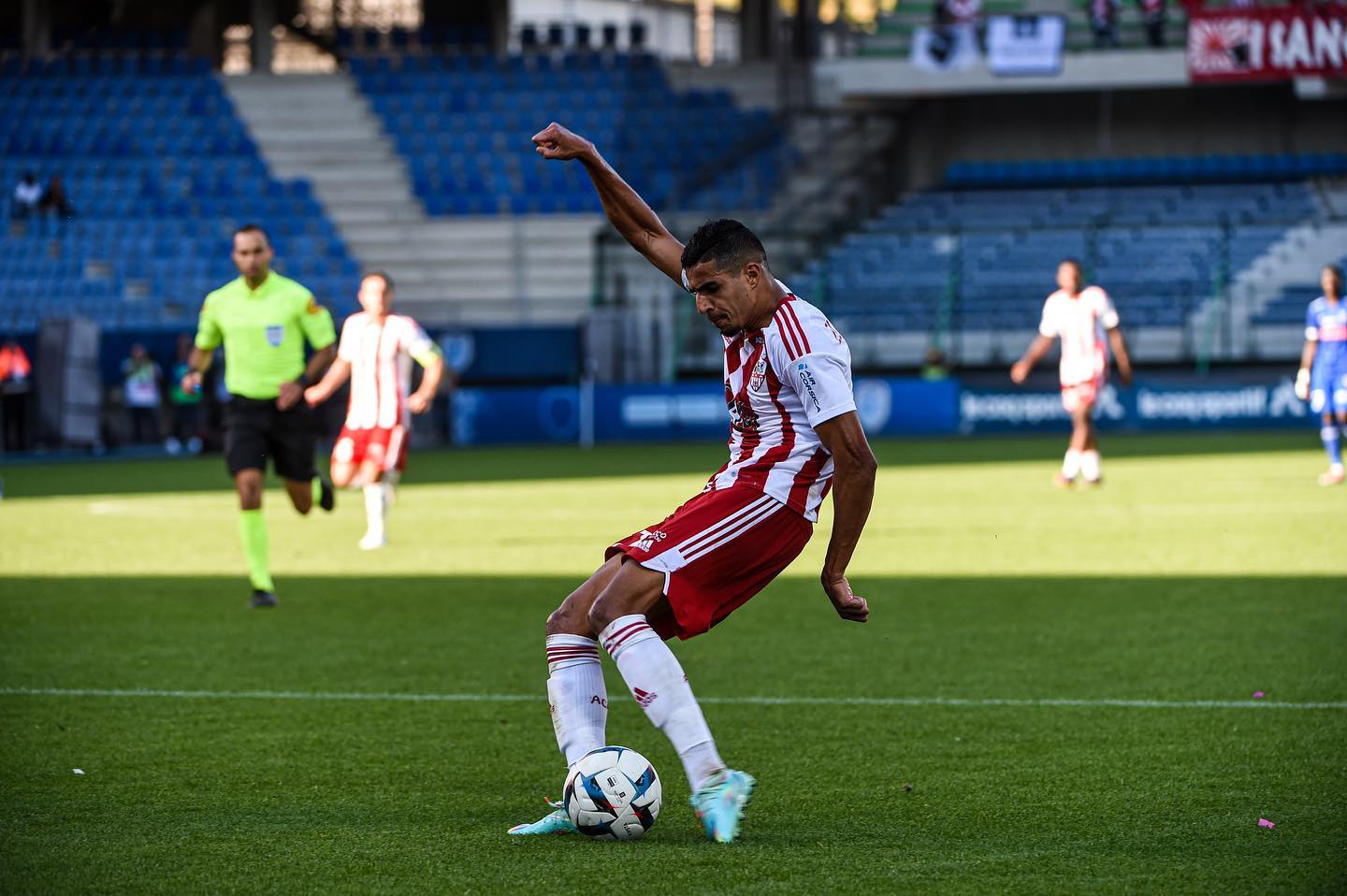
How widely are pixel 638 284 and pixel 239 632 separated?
23.9m

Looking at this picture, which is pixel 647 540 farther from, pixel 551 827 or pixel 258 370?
pixel 258 370

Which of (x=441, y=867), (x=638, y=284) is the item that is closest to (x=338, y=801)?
(x=441, y=867)

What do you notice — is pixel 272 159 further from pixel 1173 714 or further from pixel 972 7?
pixel 1173 714

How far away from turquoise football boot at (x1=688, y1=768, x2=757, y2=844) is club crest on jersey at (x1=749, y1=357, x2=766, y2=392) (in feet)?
3.65

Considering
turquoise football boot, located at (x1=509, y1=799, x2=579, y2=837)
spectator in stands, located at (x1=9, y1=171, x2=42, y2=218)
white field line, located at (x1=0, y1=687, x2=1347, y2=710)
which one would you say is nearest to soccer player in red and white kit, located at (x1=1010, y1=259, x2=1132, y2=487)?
white field line, located at (x1=0, y1=687, x2=1347, y2=710)

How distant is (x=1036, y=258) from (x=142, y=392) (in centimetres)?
1602

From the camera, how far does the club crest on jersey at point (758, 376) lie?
5.38 metres

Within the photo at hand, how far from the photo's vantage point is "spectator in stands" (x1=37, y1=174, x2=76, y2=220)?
34.7 meters

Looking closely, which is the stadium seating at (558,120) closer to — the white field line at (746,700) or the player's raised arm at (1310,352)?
the player's raised arm at (1310,352)

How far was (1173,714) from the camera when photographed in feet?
24.6

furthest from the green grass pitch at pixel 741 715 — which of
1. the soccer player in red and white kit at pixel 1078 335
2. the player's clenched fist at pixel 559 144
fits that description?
the soccer player in red and white kit at pixel 1078 335

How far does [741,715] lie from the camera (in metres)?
7.67

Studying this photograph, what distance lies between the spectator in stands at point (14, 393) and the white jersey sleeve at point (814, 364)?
2465 centimetres

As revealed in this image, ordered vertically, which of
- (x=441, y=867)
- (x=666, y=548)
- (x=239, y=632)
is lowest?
(x=239, y=632)
